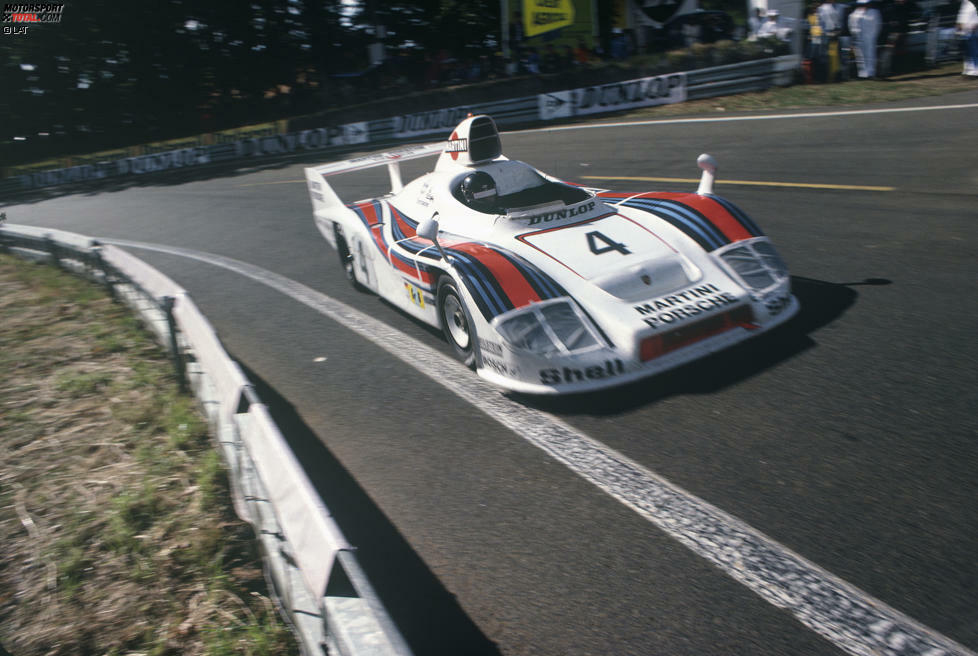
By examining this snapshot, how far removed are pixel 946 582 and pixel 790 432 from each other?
116 cm

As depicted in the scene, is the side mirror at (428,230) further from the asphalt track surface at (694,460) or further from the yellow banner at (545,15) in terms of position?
the yellow banner at (545,15)

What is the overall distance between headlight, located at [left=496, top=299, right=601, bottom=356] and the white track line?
1.27 ft

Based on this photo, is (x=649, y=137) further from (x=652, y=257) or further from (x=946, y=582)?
(x=946, y=582)

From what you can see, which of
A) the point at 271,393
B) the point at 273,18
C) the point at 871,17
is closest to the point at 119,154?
the point at 273,18

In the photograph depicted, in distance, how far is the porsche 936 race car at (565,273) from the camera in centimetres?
424

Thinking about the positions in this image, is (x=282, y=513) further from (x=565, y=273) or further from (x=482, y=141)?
(x=482, y=141)

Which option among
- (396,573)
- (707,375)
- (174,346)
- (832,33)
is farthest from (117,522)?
(832,33)

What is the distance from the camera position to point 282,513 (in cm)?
281

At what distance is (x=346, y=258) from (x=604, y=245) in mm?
3198

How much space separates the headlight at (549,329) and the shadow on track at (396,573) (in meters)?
1.17

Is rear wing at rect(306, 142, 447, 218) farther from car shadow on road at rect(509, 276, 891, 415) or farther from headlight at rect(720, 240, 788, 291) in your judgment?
car shadow on road at rect(509, 276, 891, 415)

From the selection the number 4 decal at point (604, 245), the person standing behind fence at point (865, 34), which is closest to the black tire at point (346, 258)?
the number 4 decal at point (604, 245)
